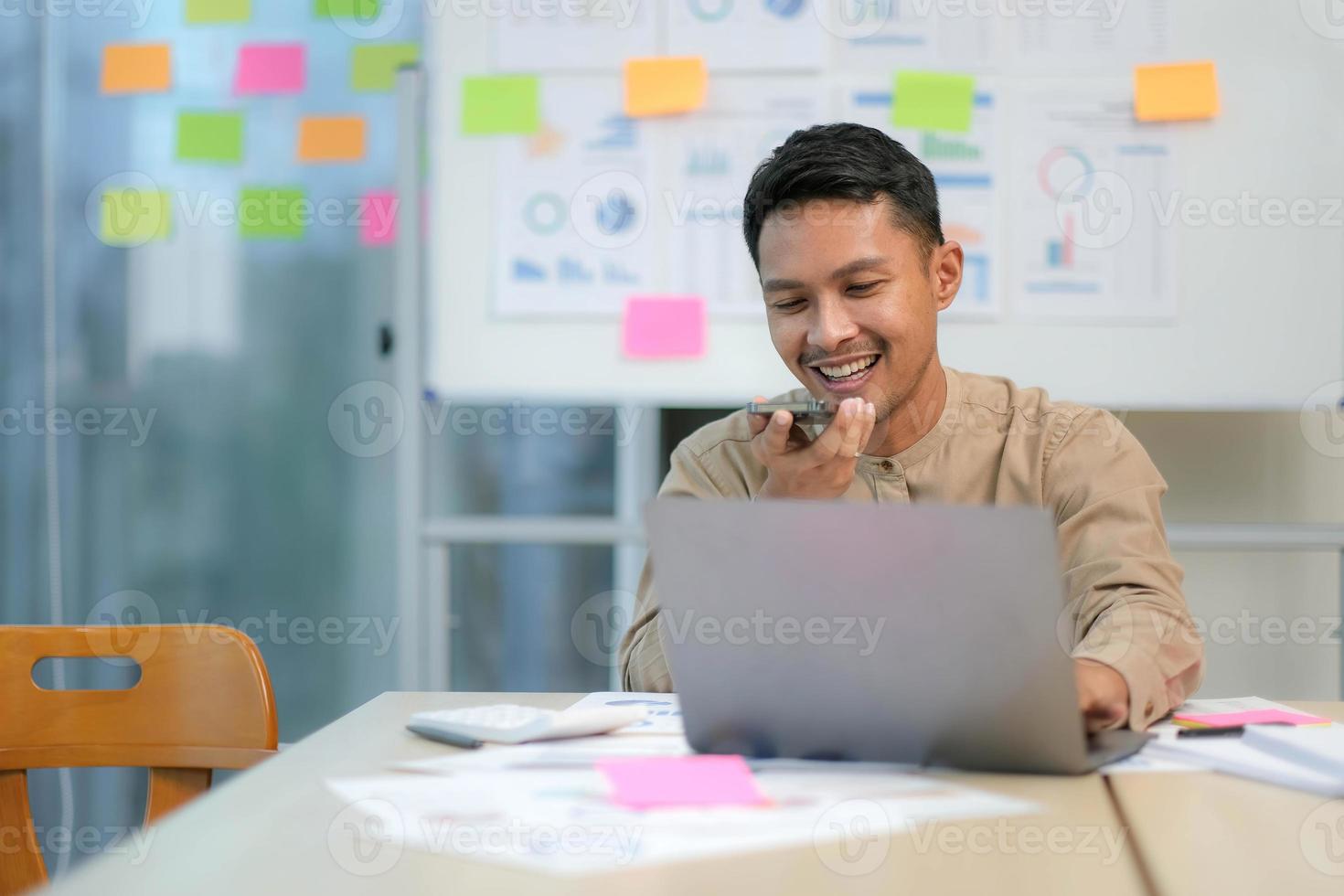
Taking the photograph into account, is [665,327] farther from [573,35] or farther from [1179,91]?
[1179,91]

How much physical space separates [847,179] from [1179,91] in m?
0.90

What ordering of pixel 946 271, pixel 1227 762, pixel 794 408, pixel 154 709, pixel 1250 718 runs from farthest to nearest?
1. pixel 946 271
2. pixel 794 408
3. pixel 154 709
4. pixel 1250 718
5. pixel 1227 762

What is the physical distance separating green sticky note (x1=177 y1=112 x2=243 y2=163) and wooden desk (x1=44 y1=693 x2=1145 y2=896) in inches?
71.0

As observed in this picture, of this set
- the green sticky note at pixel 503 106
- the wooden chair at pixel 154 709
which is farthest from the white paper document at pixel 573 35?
the wooden chair at pixel 154 709

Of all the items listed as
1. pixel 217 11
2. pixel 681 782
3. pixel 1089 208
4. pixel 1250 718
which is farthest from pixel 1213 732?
pixel 217 11

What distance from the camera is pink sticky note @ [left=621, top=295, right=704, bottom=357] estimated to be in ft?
6.75

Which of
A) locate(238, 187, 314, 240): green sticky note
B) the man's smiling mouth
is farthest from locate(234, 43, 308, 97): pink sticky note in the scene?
the man's smiling mouth

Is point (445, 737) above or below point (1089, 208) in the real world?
below

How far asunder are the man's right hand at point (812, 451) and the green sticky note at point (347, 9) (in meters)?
1.40

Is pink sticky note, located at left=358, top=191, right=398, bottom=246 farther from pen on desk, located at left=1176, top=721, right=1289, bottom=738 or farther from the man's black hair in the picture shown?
pen on desk, located at left=1176, top=721, right=1289, bottom=738

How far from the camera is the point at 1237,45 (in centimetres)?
200

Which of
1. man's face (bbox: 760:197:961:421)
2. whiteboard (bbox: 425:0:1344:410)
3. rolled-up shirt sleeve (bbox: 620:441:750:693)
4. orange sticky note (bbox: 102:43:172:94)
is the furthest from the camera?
orange sticky note (bbox: 102:43:172:94)

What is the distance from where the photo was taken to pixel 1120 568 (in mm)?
1226

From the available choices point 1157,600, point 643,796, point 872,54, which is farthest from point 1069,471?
point 872,54
